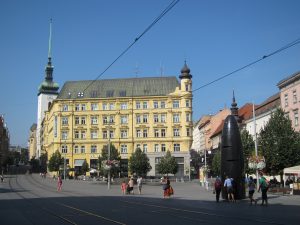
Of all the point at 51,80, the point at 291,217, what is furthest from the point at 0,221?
the point at 51,80

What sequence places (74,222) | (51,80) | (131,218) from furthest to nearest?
(51,80) → (131,218) → (74,222)

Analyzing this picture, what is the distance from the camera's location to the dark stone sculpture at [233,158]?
27609 mm

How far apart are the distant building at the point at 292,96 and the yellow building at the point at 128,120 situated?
99.3 ft

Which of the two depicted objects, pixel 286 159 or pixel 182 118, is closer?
pixel 286 159

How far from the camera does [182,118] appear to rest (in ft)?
294

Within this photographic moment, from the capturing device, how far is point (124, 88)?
312 ft

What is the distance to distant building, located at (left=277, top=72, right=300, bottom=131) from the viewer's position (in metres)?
56.0

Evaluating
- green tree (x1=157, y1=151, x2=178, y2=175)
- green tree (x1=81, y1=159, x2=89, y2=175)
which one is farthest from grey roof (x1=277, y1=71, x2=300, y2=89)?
green tree (x1=81, y1=159, x2=89, y2=175)

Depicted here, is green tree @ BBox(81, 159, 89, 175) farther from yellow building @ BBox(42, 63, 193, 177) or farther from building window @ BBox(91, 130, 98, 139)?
building window @ BBox(91, 130, 98, 139)

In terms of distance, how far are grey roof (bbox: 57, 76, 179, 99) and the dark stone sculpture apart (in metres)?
63.3

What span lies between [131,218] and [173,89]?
7525cm

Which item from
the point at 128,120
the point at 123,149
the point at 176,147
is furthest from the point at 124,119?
the point at 176,147

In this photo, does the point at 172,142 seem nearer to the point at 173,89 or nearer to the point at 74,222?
the point at 173,89

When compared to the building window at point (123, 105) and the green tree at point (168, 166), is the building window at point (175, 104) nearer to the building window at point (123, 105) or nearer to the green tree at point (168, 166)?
the building window at point (123, 105)
